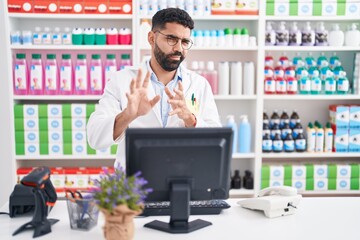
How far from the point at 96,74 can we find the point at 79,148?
612 millimetres

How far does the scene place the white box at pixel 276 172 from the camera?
4.07 m

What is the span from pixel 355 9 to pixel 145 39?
173 cm

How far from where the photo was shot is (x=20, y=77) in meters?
3.86

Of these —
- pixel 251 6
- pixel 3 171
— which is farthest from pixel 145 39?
pixel 3 171

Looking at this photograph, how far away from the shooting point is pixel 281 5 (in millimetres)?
3914

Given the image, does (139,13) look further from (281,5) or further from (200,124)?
(200,124)

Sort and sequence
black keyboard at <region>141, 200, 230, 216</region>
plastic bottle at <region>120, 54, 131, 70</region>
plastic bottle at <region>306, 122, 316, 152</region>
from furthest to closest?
Answer: plastic bottle at <region>306, 122, 316, 152</region>, plastic bottle at <region>120, 54, 131, 70</region>, black keyboard at <region>141, 200, 230, 216</region>

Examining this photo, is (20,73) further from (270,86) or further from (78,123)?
(270,86)

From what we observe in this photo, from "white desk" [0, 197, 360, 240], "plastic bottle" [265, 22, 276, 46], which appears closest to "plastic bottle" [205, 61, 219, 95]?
"plastic bottle" [265, 22, 276, 46]

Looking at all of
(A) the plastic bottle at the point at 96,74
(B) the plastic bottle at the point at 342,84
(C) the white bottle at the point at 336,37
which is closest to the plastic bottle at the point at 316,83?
(B) the plastic bottle at the point at 342,84

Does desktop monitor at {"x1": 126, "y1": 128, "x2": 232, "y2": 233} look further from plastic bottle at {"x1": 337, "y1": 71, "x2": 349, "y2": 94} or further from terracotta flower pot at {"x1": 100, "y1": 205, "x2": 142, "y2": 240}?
plastic bottle at {"x1": 337, "y1": 71, "x2": 349, "y2": 94}

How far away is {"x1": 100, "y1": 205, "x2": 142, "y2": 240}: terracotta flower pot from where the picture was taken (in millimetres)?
1610

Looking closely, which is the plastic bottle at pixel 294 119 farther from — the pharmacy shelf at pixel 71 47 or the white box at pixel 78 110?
the white box at pixel 78 110

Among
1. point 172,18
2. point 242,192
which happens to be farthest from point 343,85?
point 172,18
